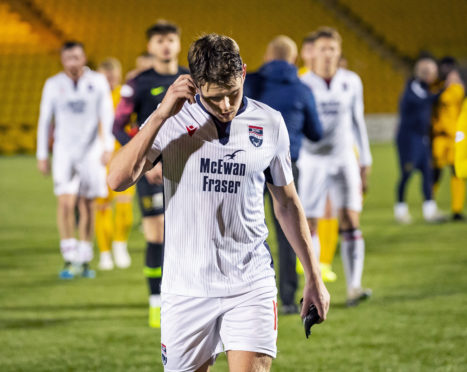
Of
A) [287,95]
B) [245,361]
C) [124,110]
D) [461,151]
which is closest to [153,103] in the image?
[124,110]

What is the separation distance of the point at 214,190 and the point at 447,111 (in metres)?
9.55

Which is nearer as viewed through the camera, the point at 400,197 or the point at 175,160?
the point at 175,160

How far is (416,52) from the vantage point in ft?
102

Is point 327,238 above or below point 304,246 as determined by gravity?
below

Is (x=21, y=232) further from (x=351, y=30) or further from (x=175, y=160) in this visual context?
(x=351, y=30)

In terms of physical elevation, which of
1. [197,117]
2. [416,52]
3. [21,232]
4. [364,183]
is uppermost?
[416,52]

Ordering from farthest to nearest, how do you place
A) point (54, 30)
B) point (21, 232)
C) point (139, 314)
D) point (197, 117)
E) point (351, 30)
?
point (351, 30) < point (54, 30) < point (21, 232) < point (139, 314) < point (197, 117)

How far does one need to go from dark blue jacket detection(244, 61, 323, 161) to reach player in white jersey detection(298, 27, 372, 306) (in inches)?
25.4

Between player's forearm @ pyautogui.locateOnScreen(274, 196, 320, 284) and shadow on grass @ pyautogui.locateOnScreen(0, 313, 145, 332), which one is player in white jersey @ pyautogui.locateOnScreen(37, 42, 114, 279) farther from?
player's forearm @ pyautogui.locateOnScreen(274, 196, 320, 284)

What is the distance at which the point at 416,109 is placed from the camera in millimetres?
11406

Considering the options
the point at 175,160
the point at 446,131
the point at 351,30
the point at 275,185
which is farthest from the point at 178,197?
the point at 351,30

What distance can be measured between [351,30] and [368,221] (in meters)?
22.6

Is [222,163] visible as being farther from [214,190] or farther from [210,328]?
[210,328]

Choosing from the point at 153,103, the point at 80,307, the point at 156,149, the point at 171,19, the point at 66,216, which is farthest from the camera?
the point at 171,19
